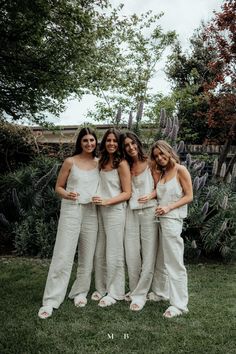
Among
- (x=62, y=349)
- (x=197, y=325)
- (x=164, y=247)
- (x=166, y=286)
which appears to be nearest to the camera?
(x=62, y=349)

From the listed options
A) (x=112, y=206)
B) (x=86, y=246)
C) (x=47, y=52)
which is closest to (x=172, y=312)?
(x=86, y=246)

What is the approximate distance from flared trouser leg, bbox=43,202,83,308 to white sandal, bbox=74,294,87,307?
194 mm

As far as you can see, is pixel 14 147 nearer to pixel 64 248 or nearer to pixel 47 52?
pixel 47 52

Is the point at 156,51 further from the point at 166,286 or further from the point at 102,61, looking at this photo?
the point at 166,286

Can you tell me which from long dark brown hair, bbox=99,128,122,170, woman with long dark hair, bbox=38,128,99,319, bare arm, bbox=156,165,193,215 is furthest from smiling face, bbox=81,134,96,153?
bare arm, bbox=156,165,193,215

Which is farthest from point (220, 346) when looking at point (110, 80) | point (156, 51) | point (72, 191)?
point (156, 51)

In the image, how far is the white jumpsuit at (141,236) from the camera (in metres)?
4.70

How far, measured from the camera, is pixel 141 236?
475 centimetres

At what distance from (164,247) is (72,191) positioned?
1.11 m

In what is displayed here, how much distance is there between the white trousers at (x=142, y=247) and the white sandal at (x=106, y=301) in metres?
0.22

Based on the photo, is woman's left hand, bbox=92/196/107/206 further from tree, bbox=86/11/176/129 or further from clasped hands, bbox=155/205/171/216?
tree, bbox=86/11/176/129

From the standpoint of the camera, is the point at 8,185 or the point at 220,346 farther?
the point at 8,185

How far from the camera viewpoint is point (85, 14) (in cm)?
795

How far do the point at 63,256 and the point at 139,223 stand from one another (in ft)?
2.88
